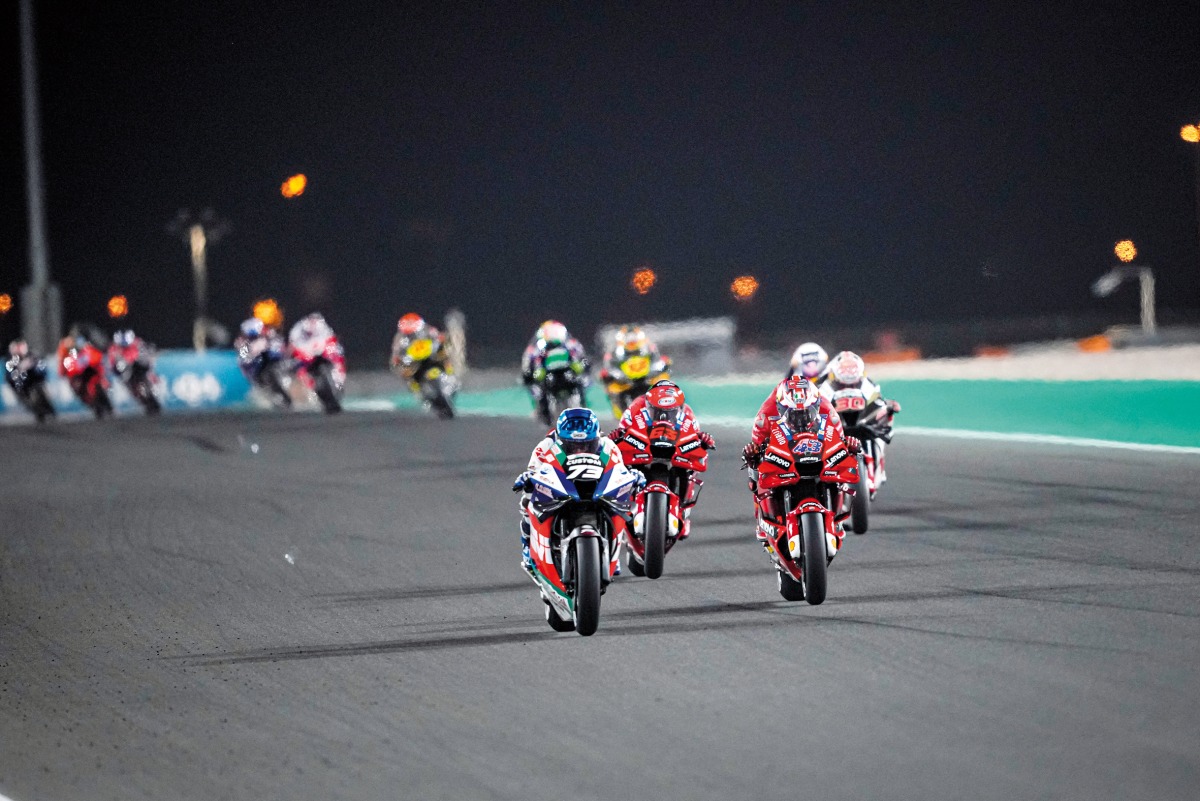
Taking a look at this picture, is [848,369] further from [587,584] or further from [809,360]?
[587,584]

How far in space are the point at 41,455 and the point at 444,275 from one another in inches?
2001

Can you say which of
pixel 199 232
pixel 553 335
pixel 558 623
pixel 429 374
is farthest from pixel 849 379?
pixel 199 232

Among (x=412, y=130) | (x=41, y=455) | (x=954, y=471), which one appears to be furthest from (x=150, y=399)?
(x=412, y=130)

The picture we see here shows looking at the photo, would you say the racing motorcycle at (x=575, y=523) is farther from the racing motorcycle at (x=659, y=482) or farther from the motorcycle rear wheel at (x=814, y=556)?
the racing motorcycle at (x=659, y=482)

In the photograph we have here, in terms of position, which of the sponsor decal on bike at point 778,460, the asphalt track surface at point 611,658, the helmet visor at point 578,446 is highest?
the helmet visor at point 578,446

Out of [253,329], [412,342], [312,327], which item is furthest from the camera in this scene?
[253,329]

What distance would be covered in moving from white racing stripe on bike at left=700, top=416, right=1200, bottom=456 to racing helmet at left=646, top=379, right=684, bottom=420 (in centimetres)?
903

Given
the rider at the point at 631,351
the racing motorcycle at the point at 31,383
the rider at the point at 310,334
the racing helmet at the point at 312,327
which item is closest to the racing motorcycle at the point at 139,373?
the racing motorcycle at the point at 31,383


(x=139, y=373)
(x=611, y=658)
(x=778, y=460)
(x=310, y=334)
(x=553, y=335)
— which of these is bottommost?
(x=611, y=658)

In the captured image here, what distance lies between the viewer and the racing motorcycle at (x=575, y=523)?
9.38 meters

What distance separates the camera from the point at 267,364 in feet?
104

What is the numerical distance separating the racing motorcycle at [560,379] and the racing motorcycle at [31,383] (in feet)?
39.6

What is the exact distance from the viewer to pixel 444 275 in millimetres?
74688

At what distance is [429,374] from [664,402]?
49.9ft
